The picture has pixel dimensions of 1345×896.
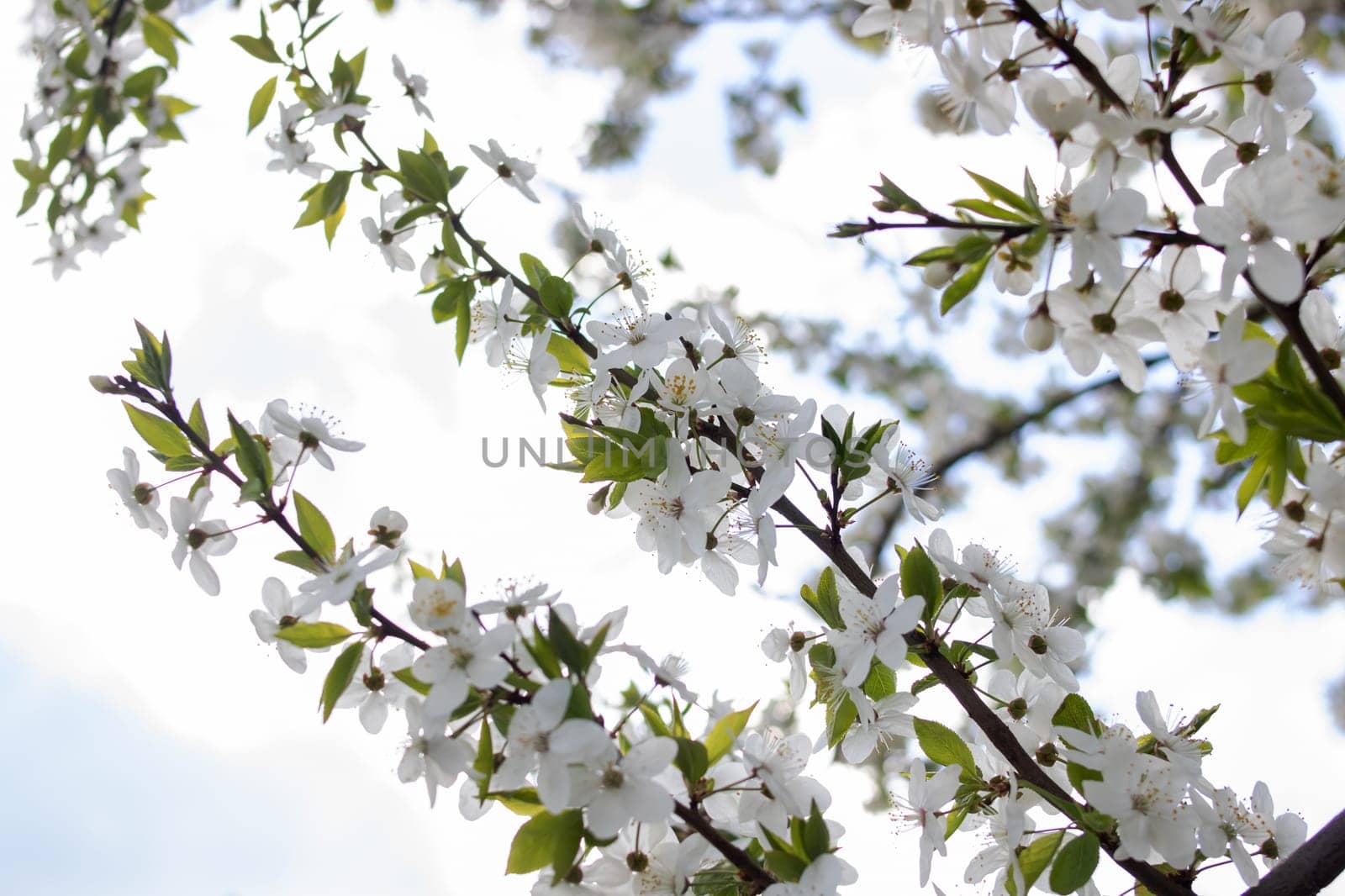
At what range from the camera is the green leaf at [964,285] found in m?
0.93

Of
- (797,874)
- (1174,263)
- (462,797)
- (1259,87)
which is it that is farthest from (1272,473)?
(462,797)

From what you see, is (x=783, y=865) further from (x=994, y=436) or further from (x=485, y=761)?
(x=994, y=436)

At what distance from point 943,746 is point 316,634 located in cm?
77

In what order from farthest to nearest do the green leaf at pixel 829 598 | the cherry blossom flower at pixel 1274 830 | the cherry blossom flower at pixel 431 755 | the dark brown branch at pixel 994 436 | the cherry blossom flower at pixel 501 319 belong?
1. the dark brown branch at pixel 994 436
2. the cherry blossom flower at pixel 501 319
3. the green leaf at pixel 829 598
4. the cherry blossom flower at pixel 1274 830
5. the cherry blossom flower at pixel 431 755

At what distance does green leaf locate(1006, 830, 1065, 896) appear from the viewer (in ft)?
3.48

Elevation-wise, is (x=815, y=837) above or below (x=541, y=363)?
below

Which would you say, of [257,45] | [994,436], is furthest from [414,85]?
[994,436]

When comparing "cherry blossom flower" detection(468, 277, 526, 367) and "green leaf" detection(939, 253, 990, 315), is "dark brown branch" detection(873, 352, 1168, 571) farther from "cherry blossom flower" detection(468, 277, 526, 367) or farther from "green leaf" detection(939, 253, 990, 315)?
"green leaf" detection(939, 253, 990, 315)

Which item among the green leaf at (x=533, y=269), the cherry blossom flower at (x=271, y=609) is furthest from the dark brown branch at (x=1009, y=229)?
the cherry blossom flower at (x=271, y=609)

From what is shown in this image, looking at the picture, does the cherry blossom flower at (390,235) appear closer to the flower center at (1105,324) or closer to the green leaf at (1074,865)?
the flower center at (1105,324)

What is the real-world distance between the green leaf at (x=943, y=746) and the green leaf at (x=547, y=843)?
0.50 m

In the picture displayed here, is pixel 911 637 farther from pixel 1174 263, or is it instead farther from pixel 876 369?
pixel 876 369

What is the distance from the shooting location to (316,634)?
3.30 feet

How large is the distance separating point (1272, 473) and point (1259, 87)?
39 cm
